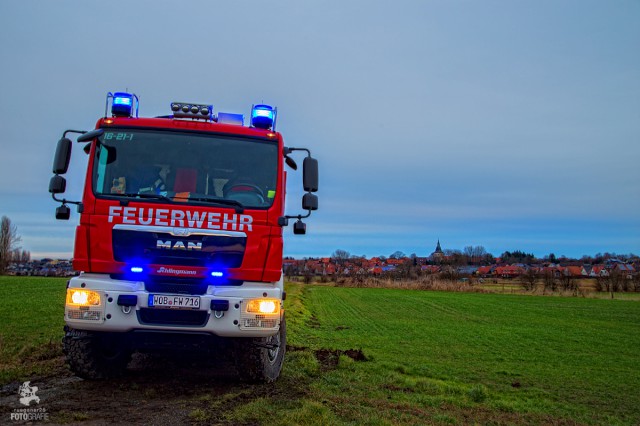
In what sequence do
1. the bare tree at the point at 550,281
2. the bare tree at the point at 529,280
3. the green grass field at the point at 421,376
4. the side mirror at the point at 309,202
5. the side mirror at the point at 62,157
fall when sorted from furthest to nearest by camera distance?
the bare tree at the point at 529,280, the bare tree at the point at 550,281, the side mirror at the point at 309,202, the side mirror at the point at 62,157, the green grass field at the point at 421,376

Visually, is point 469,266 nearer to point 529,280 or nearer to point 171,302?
point 529,280

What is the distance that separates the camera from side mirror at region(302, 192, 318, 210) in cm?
698

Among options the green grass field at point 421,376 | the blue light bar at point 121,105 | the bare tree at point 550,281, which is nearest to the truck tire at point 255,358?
the green grass field at point 421,376

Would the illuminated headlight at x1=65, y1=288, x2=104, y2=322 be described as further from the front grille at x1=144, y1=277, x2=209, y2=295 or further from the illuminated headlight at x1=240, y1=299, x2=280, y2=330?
the illuminated headlight at x1=240, y1=299, x2=280, y2=330

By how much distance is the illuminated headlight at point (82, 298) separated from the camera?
582cm

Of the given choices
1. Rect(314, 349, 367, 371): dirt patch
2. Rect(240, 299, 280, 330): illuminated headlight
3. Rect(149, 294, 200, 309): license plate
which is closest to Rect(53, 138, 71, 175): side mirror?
Rect(149, 294, 200, 309): license plate

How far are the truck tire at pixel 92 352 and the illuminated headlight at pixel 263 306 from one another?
164cm

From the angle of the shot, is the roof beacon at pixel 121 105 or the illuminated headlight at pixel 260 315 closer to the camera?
the illuminated headlight at pixel 260 315

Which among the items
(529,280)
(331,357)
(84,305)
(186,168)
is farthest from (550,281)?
(84,305)

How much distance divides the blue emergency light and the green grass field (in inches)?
134

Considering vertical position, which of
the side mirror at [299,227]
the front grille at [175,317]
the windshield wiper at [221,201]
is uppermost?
the windshield wiper at [221,201]

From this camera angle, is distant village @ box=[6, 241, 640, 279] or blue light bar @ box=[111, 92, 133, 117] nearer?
blue light bar @ box=[111, 92, 133, 117]

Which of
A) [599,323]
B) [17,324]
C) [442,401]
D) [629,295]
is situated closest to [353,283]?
[629,295]

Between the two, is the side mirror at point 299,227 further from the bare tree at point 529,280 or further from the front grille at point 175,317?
the bare tree at point 529,280
